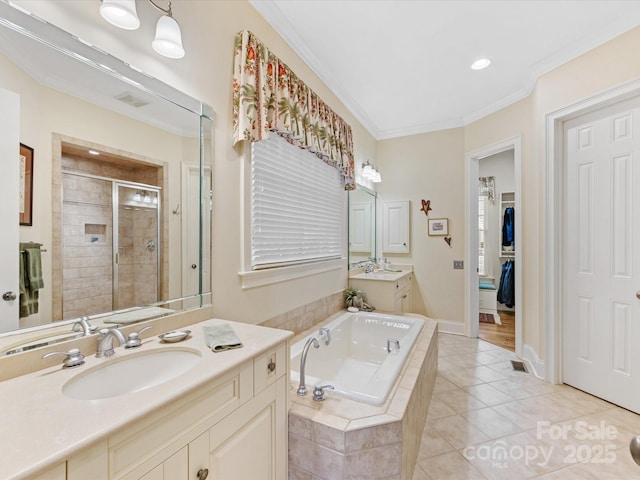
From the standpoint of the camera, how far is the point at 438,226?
390 cm

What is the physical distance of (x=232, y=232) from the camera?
1749mm

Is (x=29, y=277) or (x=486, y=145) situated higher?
(x=486, y=145)

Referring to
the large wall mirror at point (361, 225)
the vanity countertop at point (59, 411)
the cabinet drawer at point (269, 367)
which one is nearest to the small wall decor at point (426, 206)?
the large wall mirror at point (361, 225)

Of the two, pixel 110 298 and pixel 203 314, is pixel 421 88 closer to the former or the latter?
pixel 203 314

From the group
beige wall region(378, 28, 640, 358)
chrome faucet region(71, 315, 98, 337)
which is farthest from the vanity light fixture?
beige wall region(378, 28, 640, 358)

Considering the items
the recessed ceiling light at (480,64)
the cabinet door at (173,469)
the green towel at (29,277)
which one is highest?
the recessed ceiling light at (480,64)

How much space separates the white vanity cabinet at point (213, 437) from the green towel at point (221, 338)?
11 centimetres

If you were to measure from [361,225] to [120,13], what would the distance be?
121 inches

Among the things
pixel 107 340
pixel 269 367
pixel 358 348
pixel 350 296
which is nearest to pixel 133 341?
pixel 107 340

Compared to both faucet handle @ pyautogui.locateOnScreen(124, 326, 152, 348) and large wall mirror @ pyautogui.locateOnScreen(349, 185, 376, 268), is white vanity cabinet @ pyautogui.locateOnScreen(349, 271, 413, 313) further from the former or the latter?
faucet handle @ pyautogui.locateOnScreen(124, 326, 152, 348)

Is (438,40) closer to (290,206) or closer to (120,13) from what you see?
(290,206)

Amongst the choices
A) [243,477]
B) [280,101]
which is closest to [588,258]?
[280,101]

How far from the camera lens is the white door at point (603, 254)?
210cm

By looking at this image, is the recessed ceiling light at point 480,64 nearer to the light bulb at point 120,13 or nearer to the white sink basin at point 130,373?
the light bulb at point 120,13
